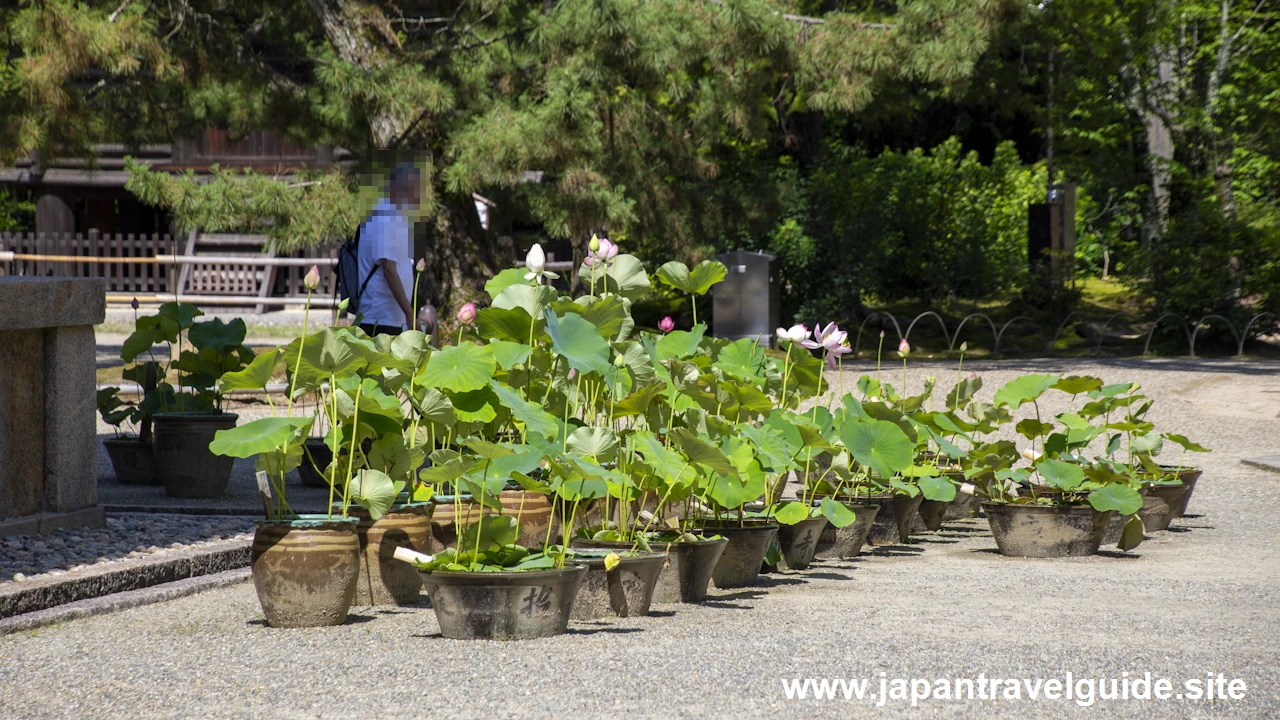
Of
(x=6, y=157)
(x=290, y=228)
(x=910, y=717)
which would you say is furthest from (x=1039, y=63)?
(x=910, y=717)

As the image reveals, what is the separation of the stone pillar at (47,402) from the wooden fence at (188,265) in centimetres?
1476

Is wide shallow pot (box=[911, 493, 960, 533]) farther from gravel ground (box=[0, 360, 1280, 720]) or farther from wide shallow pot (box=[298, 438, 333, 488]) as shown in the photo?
wide shallow pot (box=[298, 438, 333, 488])

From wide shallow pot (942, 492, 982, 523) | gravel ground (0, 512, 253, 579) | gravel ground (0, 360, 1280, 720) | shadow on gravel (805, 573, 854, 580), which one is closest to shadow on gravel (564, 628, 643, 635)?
gravel ground (0, 360, 1280, 720)

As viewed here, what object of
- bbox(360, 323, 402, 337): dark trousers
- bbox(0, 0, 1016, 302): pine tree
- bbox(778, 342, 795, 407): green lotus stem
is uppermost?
bbox(0, 0, 1016, 302): pine tree

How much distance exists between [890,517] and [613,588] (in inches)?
77.5

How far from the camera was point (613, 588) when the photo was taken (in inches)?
137

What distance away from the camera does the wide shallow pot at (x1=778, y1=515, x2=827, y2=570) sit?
4.45m

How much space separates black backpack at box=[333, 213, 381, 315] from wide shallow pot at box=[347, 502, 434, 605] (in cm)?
177

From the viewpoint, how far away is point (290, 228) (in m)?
9.34

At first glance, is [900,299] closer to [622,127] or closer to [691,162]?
[691,162]

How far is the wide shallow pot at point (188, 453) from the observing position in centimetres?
550

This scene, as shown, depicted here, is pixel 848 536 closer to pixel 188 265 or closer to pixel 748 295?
pixel 748 295

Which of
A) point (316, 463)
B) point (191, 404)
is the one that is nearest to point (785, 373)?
point (316, 463)

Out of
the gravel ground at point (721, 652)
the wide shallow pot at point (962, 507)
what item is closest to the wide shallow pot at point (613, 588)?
the gravel ground at point (721, 652)
